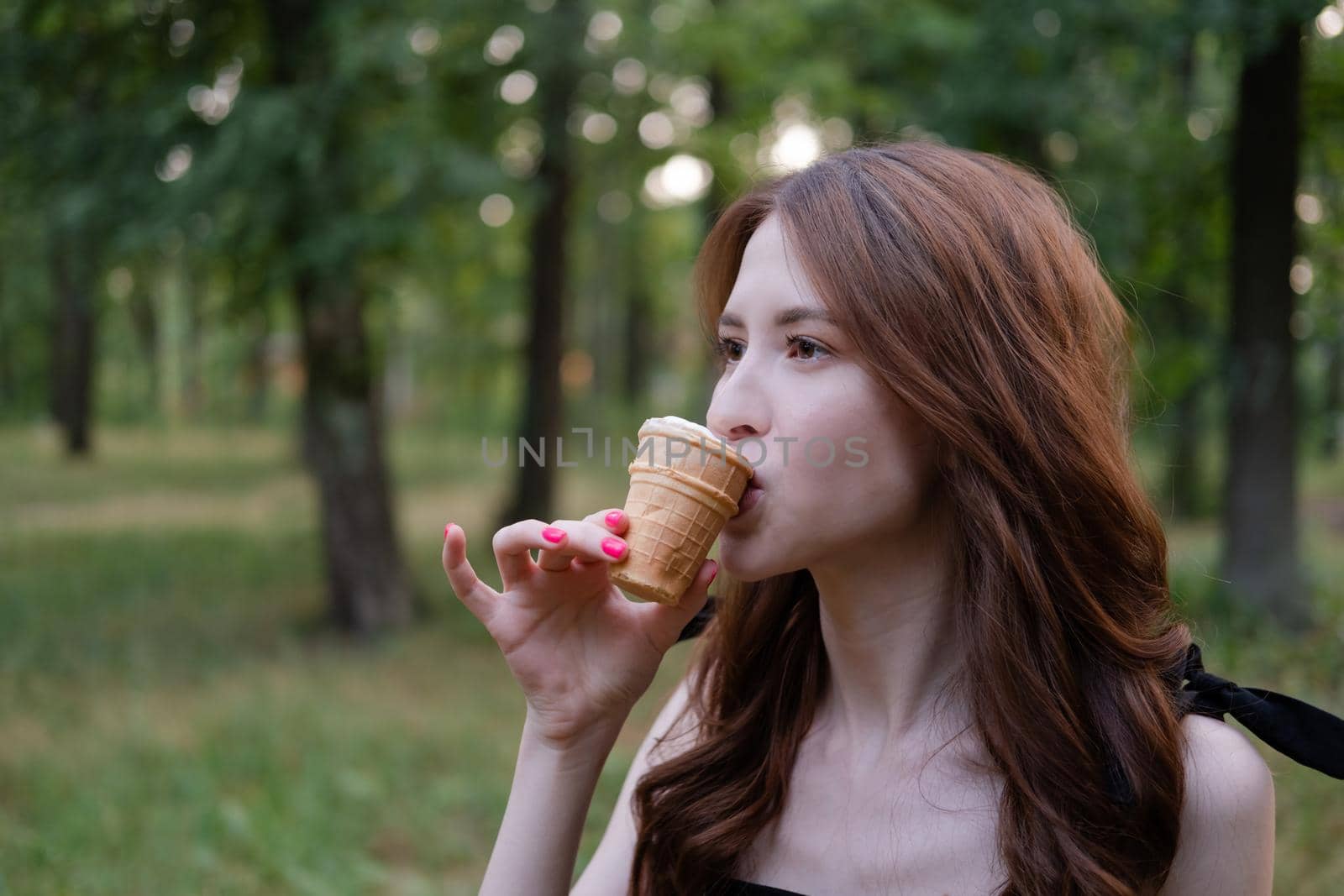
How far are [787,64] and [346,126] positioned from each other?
5.54 m

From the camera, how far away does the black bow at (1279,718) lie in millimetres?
1792

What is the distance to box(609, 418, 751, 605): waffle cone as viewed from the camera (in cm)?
182

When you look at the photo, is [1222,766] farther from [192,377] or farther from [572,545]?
[192,377]

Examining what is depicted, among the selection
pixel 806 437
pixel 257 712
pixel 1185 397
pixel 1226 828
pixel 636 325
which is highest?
pixel 806 437

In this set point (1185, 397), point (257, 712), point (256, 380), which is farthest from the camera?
point (256, 380)

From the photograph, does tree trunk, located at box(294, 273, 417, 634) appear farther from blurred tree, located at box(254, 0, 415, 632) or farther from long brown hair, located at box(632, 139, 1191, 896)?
long brown hair, located at box(632, 139, 1191, 896)

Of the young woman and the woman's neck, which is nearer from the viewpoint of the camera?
the young woman

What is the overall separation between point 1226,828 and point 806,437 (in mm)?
871

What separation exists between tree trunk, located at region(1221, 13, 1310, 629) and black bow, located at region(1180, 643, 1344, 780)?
22.3 feet

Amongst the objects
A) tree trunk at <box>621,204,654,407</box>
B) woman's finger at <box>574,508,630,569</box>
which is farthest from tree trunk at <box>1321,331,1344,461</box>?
tree trunk at <box>621,204,654,407</box>

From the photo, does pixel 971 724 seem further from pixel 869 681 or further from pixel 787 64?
pixel 787 64

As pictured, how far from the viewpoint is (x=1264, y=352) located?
25.8 ft

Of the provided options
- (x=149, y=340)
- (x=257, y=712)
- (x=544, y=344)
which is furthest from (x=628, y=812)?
(x=149, y=340)

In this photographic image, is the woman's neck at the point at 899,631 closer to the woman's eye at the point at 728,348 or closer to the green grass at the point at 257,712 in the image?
the woman's eye at the point at 728,348
